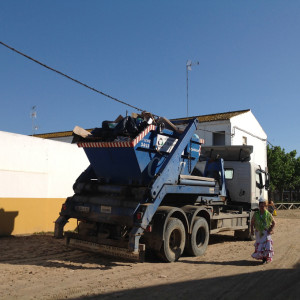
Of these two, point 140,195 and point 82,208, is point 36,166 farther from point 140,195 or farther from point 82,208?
point 140,195

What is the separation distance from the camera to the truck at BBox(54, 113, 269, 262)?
692cm

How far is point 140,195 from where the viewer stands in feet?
22.8

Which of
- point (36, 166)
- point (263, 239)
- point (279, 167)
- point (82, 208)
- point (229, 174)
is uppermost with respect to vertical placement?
point (279, 167)

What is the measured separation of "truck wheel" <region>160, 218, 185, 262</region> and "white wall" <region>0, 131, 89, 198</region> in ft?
18.4

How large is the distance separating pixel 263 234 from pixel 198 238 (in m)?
1.70

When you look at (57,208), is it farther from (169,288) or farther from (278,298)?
(278,298)

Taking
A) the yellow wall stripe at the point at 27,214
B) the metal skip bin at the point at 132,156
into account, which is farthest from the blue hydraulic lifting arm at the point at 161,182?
the yellow wall stripe at the point at 27,214

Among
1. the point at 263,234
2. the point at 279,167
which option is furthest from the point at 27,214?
the point at 279,167

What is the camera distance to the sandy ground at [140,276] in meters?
5.07

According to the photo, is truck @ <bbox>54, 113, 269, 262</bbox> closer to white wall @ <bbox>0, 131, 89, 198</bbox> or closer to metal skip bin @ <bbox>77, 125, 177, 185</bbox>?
metal skip bin @ <bbox>77, 125, 177, 185</bbox>

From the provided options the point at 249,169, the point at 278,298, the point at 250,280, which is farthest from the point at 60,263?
the point at 249,169

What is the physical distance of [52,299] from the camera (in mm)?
4719

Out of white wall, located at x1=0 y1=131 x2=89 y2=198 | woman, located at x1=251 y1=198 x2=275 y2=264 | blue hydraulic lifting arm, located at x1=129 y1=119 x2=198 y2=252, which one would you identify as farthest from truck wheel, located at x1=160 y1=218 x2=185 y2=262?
white wall, located at x1=0 y1=131 x2=89 y2=198

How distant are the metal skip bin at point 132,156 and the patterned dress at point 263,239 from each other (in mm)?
2678
